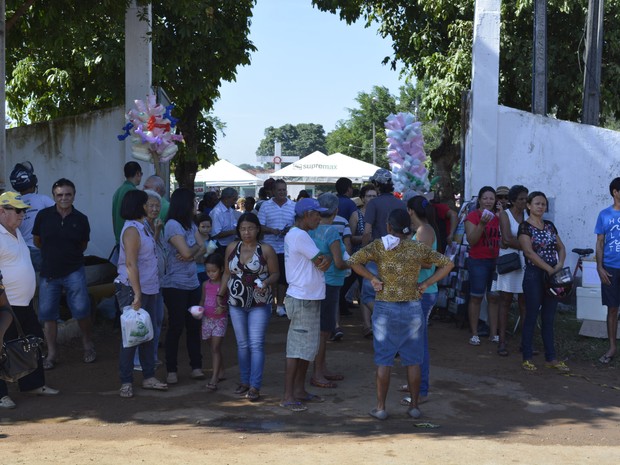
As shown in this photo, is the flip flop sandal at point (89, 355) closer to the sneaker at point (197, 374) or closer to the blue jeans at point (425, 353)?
the sneaker at point (197, 374)

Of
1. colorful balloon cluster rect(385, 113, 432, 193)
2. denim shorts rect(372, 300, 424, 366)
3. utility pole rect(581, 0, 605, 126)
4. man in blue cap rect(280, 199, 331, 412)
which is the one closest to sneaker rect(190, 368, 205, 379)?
man in blue cap rect(280, 199, 331, 412)

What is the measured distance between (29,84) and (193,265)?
1034cm

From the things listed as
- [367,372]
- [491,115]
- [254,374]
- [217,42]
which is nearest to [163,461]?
[254,374]

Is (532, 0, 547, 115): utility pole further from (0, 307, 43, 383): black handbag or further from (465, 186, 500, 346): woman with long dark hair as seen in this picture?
(0, 307, 43, 383): black handbag

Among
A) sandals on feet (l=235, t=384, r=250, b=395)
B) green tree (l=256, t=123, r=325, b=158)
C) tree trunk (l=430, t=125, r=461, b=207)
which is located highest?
green tree (l=256, t=123, r=325, b=158)

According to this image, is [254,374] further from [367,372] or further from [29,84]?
[29,84]

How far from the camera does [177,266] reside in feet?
25.8

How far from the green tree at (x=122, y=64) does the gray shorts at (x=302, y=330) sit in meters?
7.52

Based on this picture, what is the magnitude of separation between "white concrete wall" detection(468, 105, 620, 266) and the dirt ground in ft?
10.4

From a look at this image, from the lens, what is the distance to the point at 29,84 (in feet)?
55.0

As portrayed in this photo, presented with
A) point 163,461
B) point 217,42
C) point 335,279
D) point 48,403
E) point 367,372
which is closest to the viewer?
point 163,461

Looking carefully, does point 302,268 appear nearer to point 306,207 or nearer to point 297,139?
point 306,207

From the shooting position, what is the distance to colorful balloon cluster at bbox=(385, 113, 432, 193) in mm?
10945

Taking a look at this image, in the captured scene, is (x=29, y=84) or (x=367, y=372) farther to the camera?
(x=29, y=84)
